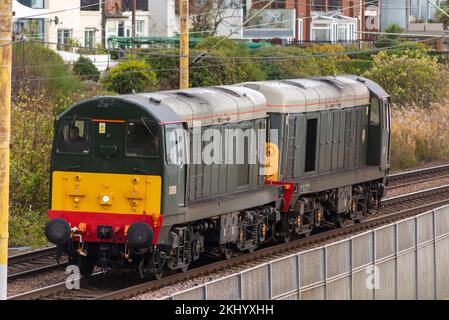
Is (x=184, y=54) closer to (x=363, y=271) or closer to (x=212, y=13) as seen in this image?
(x=363, y=271)

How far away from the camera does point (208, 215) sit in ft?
65.6

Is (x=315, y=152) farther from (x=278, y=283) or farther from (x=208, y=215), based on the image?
(x=278, y=283)

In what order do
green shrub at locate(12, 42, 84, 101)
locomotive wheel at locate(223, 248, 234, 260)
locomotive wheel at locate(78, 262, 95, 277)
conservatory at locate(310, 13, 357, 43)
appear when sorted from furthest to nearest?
conservatory at locate(310, 13, 357, 43) < green shrub at locate(12, 42, 84, 101) < locomotive wheel at locate(223, 248, 234, 260) < locomotive wheel at locate(78, 262, 95, 277)

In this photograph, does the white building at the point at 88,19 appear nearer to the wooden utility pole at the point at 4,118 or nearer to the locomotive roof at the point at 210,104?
the locomotive roof at the point at 210,104

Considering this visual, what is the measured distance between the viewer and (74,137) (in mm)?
19000

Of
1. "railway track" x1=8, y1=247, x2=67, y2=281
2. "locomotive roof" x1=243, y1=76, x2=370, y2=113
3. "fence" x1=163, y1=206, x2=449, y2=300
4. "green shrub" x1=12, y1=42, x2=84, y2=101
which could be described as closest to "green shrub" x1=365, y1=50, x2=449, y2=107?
"green shrub" x1=12, y1=42, x2=84, y2=101

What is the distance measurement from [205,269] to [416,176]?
18615mm

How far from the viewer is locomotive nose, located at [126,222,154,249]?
18.0 m

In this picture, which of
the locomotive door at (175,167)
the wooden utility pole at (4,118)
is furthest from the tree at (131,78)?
the wooden utility pole at (4,118)

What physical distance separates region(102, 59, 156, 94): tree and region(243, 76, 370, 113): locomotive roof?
15.1 metres

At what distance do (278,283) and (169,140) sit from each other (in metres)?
3.79

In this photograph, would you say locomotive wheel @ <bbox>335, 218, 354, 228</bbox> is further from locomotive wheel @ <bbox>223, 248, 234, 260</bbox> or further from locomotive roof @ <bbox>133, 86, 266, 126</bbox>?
locomotive wheel @ <bbox>223, 248, 234, 260</bbox>

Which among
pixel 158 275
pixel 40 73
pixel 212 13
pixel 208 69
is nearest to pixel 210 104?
pixel 158 275
